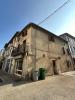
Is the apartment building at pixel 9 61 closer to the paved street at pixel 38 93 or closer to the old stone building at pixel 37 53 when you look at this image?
the old stone building at pixel 37 53

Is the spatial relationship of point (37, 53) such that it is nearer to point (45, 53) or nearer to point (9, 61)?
point (45, 53)

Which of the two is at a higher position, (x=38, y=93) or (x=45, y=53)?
(x=45, y=53)

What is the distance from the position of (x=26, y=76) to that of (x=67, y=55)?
1096 cm

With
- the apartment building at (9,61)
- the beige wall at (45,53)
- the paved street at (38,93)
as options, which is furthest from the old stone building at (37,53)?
the paved street at (38,93)

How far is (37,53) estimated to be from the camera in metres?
11.1

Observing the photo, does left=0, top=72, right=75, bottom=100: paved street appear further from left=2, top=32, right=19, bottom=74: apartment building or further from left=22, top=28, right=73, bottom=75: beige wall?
left=2, top=32, right=19, bottom=74: apartment building

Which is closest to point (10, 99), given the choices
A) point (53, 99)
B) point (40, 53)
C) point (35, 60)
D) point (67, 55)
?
point (53, 99)

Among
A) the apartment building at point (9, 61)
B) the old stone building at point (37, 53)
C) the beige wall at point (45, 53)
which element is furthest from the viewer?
the apartment building at point (9, 61)

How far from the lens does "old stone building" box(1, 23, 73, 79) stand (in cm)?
1002

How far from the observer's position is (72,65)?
57.1ft

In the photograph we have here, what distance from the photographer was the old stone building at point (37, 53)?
32.9ft

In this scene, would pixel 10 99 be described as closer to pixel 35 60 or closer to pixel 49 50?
pixel 35 60

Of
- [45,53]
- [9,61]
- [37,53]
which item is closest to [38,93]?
[37,53]

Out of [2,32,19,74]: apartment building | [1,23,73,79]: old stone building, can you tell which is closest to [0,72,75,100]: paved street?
[1,23,73,79]: old stone building
